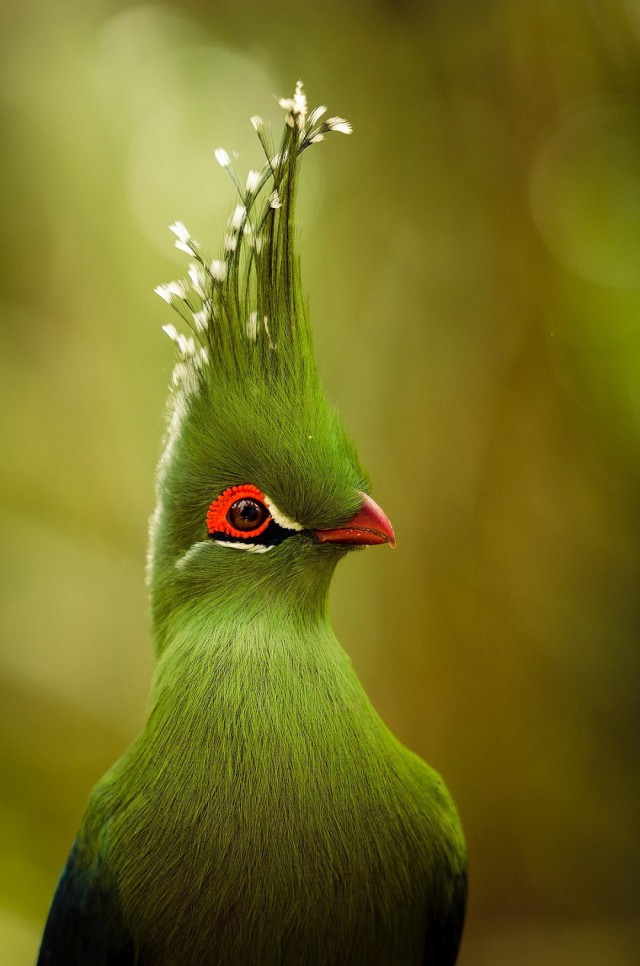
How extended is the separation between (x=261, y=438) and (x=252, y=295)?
0.24m

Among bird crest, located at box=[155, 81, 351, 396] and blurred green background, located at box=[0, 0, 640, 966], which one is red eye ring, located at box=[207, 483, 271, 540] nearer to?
bird crest, located at box=[155, 81, 351, 396]

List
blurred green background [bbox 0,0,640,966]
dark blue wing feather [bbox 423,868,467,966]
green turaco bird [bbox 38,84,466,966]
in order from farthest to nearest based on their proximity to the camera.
→ blurred green background [bbox 0,0,640,966], dark blue wing feather [bbox 423,868,467,966], green turaco bird [bbox 38,84,466,966]

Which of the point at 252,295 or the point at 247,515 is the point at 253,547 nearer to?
the point at 247,515

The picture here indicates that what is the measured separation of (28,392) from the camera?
118 inches

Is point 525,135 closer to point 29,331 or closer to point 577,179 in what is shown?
point 577,179

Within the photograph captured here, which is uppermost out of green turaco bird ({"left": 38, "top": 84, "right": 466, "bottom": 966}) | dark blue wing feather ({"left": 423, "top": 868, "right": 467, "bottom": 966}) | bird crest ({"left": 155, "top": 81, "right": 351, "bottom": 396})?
bird crest ({"left": 155, "top": 81, "right": 351, "bottom": 396})

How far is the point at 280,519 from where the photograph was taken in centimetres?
125

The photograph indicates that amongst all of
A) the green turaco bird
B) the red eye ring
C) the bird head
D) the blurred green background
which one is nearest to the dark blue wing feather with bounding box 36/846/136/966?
the green turaco bird

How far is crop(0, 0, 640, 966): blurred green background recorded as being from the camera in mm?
2893

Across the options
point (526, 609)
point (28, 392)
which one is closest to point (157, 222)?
point (28, 392)

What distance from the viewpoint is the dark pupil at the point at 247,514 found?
4.12ft

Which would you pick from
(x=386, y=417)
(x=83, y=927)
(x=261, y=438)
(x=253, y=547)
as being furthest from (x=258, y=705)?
(x=386, y=417)

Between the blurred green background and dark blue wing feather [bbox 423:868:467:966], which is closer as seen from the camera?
dark blue wing feather [bbox 423:868:467:966]

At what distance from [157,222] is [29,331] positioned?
59 centimetres
